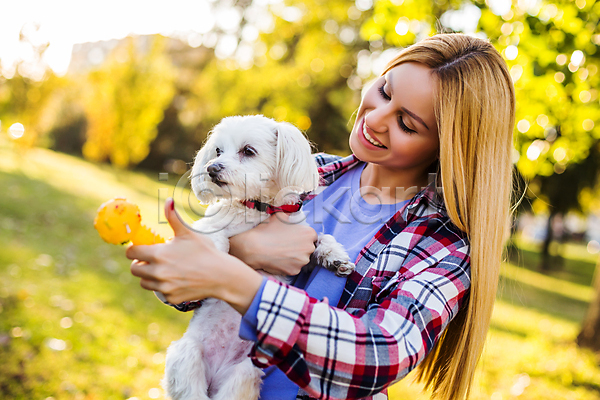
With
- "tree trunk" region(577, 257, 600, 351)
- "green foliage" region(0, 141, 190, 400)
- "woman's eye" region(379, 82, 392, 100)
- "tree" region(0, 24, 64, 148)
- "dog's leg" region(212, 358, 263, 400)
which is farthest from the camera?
"tree" region(0, 24, 64, 148)

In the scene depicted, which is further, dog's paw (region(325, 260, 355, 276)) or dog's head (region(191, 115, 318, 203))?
dog's head (region(191, 115, 318, 203))

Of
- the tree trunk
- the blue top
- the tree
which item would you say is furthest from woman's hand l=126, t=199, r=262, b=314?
the tree

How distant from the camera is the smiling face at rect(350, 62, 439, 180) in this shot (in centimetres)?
165

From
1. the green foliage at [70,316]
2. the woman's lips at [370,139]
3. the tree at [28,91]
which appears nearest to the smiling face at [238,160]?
the woman's lips at [370,139]

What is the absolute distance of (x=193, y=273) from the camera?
1032mm

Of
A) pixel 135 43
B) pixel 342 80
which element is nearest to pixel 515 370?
pixel 342 80

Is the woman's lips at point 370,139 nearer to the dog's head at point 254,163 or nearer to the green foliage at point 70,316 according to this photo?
the dog's head at point 254,163

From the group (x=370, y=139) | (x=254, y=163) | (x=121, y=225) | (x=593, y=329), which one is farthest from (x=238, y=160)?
(x=593, y=329)

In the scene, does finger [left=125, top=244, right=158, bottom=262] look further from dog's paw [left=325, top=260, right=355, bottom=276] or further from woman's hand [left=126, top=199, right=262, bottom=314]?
dog's paw [left=325, top=260, right=355, bottom=276]

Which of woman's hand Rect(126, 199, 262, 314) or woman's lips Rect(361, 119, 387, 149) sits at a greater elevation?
woman's lips Rect(361, 119, 387, 149)

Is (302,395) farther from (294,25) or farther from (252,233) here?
(294,25)

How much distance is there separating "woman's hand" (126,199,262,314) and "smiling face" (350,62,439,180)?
0.94 meters

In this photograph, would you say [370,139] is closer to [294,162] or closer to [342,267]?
[294,162]

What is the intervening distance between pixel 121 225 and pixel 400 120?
1.15m
